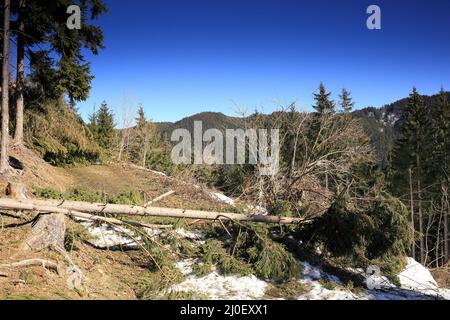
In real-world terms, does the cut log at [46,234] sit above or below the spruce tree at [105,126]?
below

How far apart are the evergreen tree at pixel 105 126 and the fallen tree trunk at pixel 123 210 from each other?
27.8 metres

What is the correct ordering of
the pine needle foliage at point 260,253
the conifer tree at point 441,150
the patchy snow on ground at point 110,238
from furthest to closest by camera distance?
the conifer tree at point 441,150
the patchy snow on ground at point 110,238
the pine needle foliage at point 260,253

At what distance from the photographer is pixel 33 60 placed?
41.4 feet

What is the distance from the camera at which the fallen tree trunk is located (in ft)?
19.7

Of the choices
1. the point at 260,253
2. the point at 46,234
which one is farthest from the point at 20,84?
the point at 260,253

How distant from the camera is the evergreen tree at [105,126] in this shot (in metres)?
34.3

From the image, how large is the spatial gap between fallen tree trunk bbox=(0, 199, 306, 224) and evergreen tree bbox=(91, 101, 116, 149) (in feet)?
91.3

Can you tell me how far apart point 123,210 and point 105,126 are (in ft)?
→ 103

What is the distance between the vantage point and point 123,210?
22.9 ft

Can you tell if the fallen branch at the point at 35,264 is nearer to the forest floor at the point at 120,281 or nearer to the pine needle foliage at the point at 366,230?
the forest floor at the point at 120,281

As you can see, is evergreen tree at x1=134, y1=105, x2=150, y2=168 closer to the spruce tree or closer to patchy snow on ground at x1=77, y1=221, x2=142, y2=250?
the spruce tree

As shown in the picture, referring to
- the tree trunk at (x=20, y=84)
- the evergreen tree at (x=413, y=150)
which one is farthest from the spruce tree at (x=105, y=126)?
the evergreen tree at (x=413, y=150)

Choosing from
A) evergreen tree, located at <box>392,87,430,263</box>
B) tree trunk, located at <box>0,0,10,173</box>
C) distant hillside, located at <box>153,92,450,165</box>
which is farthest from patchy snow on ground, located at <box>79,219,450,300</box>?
evergreen tree, located at <box>392,87,430,263</box>
